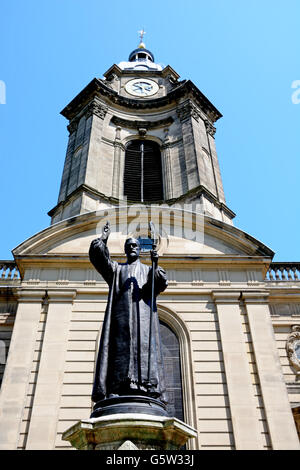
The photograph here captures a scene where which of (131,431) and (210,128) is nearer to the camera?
(131,431)

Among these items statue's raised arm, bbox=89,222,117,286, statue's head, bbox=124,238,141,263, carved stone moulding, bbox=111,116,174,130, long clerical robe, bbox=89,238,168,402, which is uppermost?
carved stone moulding, bbox=111,116,174,130

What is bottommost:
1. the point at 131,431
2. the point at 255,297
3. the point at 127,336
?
the point at 131,431

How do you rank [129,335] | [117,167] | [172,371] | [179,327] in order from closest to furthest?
[129,335], [172,371], [179,327], [117,167]

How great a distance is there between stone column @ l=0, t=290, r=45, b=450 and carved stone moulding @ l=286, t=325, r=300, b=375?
835 cm

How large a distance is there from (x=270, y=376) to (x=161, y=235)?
21.4ft

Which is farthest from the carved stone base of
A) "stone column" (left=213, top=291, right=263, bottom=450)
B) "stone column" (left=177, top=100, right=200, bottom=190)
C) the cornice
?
the cornice

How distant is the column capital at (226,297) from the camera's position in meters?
14.1

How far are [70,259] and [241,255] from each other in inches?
238

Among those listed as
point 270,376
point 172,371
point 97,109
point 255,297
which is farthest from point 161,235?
point 97,109

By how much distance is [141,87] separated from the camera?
1282 inches

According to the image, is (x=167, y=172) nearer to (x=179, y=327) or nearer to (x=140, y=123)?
(x=140, y=123)

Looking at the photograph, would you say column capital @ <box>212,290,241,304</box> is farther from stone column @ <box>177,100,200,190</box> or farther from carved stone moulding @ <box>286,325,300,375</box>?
stone column @ <box>177,100,200,190</box>

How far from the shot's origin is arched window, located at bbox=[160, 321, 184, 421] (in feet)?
39.9
